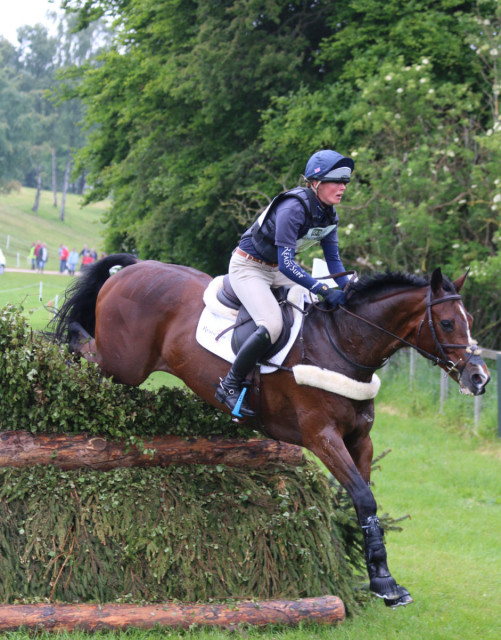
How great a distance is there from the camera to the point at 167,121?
18.1 meters

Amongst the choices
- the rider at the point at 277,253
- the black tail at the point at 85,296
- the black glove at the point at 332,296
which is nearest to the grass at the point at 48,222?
the black tail at the point at 85,296

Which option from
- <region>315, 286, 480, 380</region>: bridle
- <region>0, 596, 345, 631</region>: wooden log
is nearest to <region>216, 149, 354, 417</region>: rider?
<region>315, 286, 480, 380</region>: bridle

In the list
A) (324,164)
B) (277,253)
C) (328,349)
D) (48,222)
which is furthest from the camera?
(48,222)

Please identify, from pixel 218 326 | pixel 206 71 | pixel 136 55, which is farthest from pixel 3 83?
pixel 218 326

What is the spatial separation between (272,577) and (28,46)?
8121cm

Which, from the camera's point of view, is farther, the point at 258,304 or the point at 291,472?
the point at 291,472

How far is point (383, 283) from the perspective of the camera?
4926 millimetres

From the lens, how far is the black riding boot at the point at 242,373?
486 cm

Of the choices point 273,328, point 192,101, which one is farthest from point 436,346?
point 192,101

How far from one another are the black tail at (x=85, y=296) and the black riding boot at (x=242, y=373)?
2.00 meters

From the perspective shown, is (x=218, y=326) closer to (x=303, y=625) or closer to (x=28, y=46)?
(x=303, y=625)

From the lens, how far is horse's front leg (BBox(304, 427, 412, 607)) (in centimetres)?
439

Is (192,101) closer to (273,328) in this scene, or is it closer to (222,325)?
(222,325)

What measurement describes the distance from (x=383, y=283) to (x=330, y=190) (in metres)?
0.70
